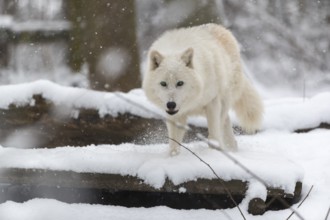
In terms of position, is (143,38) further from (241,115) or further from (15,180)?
(15,180)

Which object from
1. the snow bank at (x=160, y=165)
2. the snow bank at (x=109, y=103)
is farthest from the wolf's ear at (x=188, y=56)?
the snow bank at (x=109, y=103)

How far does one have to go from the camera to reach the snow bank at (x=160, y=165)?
4.31m

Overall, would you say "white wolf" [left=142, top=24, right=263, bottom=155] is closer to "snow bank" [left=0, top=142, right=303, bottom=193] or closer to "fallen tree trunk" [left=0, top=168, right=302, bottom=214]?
"snow bank" [left=0, top=142, right=303, bottom=193]

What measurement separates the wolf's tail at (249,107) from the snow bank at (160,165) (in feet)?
4.28

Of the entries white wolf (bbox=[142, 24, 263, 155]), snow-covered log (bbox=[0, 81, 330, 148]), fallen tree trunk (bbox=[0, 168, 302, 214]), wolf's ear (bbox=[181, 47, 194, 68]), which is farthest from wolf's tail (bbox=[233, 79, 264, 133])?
fallen tree trunk (bbox=[0, 168, 302, 214])

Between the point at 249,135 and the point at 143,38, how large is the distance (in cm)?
786

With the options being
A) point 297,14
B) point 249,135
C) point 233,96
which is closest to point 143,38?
point 297,14

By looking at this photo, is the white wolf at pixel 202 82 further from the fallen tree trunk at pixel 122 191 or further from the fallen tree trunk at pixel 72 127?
the fallen tree trunk at pixel 72 127

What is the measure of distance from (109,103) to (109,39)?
1.39m

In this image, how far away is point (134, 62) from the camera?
773 centimetres

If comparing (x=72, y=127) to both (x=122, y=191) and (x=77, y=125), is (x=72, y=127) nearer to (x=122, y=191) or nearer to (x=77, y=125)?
(x=77, y=125)

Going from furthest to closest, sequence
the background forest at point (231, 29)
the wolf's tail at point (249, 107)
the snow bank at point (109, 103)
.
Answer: the background forest at point (231, 29) → the snow bank at point (109, 103) → the wolf's tail at point (249, 107)

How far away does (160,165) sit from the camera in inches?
176

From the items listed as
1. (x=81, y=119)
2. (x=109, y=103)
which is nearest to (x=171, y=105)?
(x=109, y=103)
